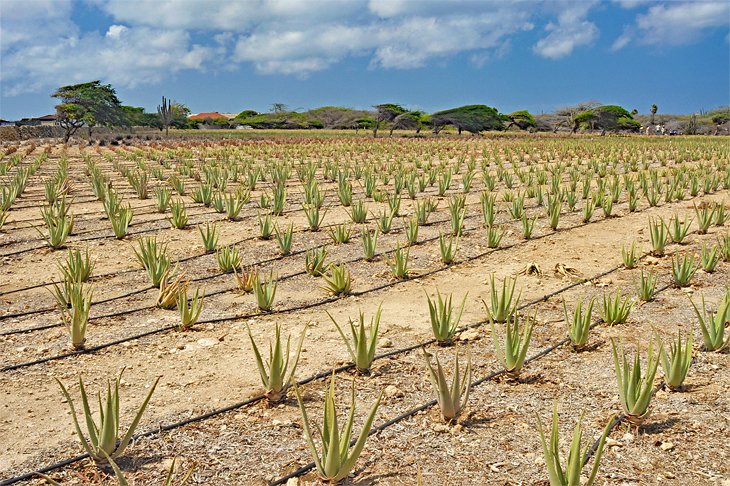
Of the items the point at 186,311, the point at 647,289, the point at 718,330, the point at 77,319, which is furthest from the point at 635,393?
the point at 77,319

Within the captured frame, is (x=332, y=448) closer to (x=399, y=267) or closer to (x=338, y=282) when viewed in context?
(x=338, y=282)

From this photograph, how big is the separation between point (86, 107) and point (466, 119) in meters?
24.4

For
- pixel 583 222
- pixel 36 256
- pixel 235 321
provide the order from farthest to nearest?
pixel 583 222
pixel 36 256
pixel 235 321

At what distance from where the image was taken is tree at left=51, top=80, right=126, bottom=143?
112 feet

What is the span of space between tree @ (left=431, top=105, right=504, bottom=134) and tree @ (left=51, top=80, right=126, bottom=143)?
68.6 ft

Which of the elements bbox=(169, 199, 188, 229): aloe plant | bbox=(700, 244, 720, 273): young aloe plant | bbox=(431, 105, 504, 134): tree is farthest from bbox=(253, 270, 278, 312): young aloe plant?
bbox=(431, 105, 504, 134): tree

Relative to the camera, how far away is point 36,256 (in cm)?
542

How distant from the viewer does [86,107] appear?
1388 inches

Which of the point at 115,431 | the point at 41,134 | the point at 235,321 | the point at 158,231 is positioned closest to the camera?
the point at 115,431

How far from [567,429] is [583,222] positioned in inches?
197

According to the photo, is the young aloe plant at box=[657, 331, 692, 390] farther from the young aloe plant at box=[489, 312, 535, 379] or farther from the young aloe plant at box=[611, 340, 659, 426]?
the young aloe plant at box=[489, 312, 535, 379]

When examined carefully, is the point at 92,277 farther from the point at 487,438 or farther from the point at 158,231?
the point at 487,438

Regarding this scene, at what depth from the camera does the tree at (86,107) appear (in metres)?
34.1

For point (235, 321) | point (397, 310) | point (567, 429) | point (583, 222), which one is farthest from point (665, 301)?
point (583, 222)
